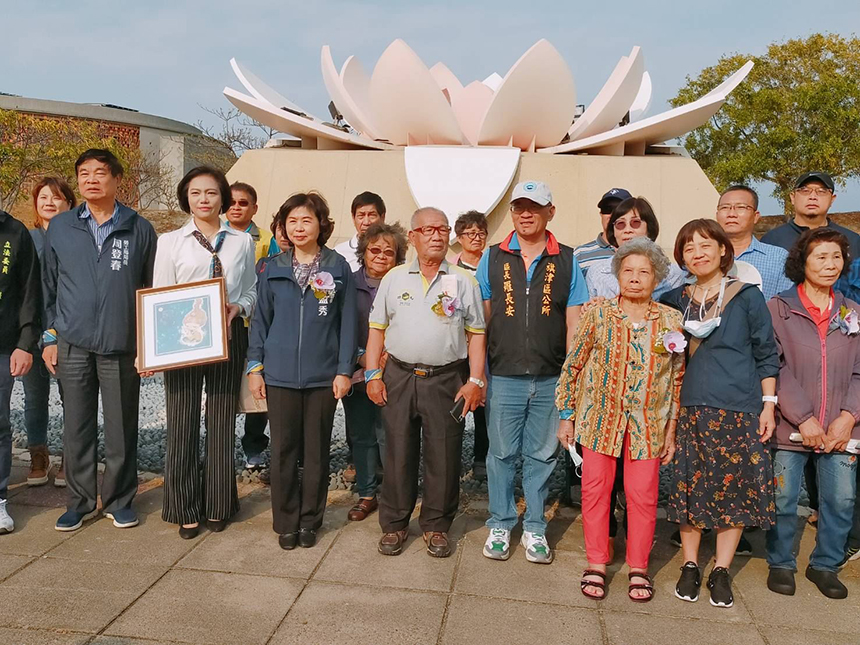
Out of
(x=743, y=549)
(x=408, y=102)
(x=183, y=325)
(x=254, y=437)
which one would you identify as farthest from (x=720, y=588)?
(x=408, y=102)

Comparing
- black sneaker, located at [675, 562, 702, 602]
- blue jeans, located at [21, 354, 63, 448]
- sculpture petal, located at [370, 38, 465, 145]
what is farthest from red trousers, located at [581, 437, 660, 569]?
sculpture petal, located at [370, 38, 465, 145]

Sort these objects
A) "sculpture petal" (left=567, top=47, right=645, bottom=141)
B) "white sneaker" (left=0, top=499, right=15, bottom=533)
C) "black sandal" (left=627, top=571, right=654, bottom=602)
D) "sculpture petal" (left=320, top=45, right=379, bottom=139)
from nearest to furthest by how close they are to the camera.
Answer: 1. "black sandal" (left=627, top=571, right=654, bottom=602)
2. "white sneaker" (left=0, top=499, right=15, bottom=533)
3. "sculpture petal" (left=567, top=47, right=645, bottom=141)
4. "sculpture petal" (left=320, top=45, right=379, bottom=139)

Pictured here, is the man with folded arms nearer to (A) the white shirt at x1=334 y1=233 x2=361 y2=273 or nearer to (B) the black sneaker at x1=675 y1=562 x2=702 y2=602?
(A) the white shirt at x1=334 y1=233 x2=361 y2=273

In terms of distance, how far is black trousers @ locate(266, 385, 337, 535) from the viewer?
10.2 ft

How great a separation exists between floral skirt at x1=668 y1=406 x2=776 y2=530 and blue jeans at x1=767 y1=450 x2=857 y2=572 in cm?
16

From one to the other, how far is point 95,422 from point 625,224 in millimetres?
2620

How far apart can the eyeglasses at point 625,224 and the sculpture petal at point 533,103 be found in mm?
5068

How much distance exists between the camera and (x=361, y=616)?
2.52m

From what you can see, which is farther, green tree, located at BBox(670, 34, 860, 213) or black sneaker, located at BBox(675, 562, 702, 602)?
green tree, located at BBox(670, 34, 860, 213)

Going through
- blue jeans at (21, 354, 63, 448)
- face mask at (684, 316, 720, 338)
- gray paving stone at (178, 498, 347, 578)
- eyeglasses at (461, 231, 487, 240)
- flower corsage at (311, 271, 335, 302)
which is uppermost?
eyeglasses at (461, 231, 487, 240)

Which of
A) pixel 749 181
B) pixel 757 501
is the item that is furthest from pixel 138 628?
pixel 749 181

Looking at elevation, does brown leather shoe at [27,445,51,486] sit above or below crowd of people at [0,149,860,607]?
below

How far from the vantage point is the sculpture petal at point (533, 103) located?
25.9ft

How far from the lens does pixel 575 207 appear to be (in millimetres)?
A: 8758
